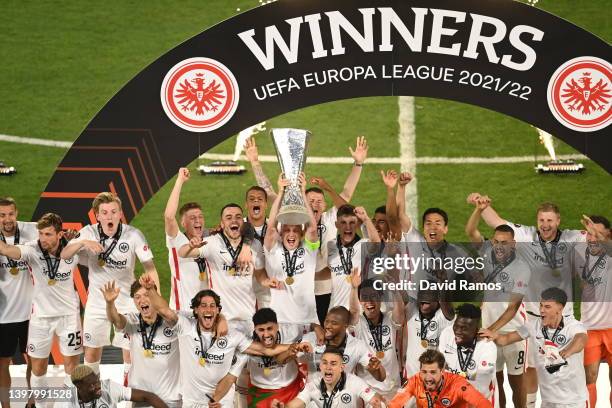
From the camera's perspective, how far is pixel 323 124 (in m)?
17.2

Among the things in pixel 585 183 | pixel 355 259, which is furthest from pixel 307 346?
pixel 585 183

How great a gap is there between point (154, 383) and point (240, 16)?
3.60 metres

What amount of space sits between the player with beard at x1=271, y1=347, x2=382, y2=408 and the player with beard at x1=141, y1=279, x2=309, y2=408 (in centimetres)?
41

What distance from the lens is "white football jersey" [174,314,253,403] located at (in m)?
11.4

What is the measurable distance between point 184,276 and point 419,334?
222 centimetres

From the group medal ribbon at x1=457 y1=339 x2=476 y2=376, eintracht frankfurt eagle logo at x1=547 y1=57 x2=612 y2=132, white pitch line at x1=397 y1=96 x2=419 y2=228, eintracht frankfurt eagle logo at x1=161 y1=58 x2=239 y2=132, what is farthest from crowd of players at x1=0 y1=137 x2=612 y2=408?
white pitch line at x1=397 y1=96 x2=419 y2=228

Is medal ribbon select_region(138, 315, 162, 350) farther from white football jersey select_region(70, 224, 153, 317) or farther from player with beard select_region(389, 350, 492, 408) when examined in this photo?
player with beard select_region(389, 350, 492, 408)

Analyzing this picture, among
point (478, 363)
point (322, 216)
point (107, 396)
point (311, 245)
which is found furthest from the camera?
point (322, 216)

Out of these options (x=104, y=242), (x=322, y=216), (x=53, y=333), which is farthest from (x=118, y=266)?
(x=322, y=216)

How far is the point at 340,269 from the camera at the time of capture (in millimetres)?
12062

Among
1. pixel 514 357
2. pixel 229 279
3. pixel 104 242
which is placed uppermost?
pixel 104 242

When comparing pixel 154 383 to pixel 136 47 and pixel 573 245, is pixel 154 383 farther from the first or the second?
pixel 136 47

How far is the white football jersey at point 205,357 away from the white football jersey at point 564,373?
8.04 feet

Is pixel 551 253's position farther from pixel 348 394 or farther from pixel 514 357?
pixel 348 394
